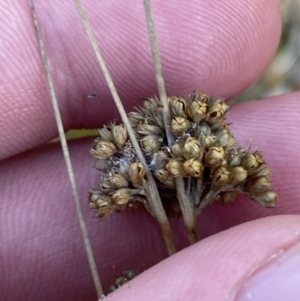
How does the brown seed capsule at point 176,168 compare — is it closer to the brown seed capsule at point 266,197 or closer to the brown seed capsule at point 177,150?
the brown seed capsule at point 177,150

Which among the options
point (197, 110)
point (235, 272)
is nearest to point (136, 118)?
point (197, 110)

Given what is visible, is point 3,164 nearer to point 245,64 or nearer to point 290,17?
point 245,64

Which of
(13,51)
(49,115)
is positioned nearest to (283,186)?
(49,115)

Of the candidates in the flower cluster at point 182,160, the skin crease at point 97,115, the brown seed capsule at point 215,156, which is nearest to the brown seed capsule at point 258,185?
the flower cluster at point 182,160

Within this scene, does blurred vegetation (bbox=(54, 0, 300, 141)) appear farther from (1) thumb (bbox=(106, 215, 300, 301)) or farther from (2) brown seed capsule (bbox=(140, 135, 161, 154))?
(1) thumb (bbox=(106, 215, 300, 301))

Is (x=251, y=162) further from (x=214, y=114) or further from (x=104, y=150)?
(x=104, y=150)

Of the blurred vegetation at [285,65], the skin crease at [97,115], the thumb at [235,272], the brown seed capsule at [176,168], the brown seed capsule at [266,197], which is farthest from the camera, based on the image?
the blurred vegetation at [285,65]

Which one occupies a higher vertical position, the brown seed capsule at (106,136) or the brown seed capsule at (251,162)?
the brown seed capsule at (106,136)

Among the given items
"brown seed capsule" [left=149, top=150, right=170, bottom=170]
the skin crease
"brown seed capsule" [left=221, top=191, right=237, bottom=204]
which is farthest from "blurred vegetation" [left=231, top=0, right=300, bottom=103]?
"brown seed capsule" [left=149, top=150, right=170, bottom=170]
